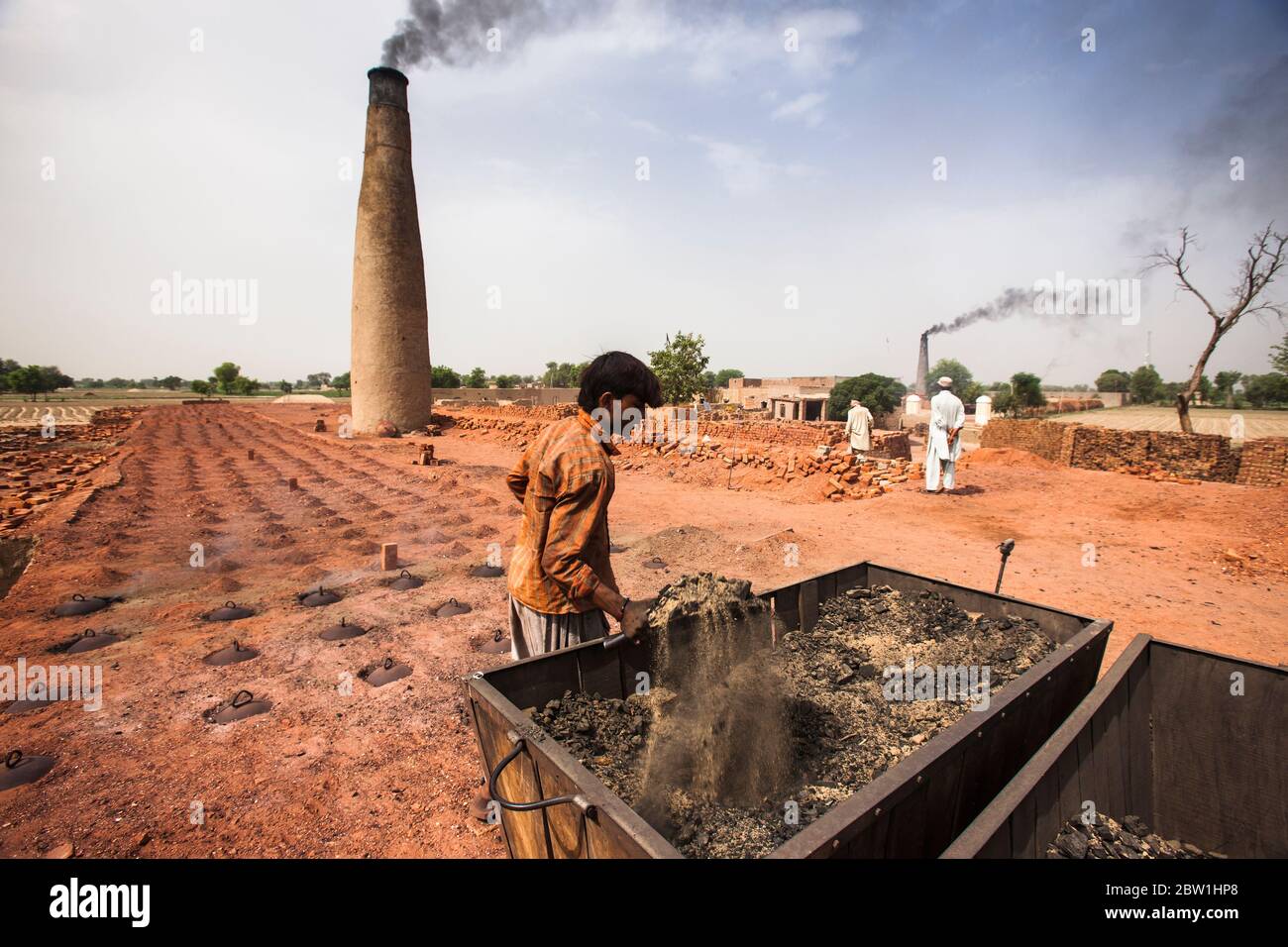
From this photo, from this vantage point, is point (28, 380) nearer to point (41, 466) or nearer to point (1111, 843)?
point (41, 466)

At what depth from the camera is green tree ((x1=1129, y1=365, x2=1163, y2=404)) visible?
61938 millimetres

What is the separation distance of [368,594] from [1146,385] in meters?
82.9

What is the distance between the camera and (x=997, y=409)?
1748 inches

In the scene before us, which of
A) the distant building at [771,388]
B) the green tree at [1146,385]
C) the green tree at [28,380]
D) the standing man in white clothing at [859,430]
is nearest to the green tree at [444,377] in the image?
the distant building at [771,388]

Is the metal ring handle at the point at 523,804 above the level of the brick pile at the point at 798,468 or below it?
below

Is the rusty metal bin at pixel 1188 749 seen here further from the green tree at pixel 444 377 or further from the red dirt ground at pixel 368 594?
the green tree at pixel 444 377

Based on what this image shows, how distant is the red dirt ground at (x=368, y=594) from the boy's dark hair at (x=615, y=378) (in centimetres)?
209

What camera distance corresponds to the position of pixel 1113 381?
242 ft

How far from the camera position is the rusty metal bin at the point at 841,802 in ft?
4.75

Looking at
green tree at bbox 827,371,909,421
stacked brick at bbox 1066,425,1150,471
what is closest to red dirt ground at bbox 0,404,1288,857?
stacked brick at bbox 1066,425,1150,471

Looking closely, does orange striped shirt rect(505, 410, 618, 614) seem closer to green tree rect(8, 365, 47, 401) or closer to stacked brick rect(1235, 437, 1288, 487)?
stacked brick rect(1235, 437, 1288, 487)
